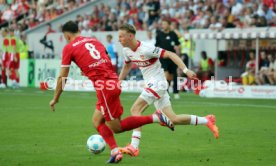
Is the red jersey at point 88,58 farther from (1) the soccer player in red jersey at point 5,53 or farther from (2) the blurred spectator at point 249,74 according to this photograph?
(1) the soccer player in red jersey at point 5,53

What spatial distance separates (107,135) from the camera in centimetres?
1147

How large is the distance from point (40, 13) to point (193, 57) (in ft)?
45.7

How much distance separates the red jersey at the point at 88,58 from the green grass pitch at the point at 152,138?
128 centimetres

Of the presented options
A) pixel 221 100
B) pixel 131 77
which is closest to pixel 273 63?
pixel 221 100

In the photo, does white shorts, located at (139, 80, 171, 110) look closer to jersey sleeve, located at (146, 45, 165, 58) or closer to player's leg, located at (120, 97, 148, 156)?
player's leg, located at (120, 97, 148, 156)

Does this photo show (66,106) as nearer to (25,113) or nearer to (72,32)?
(25,113)

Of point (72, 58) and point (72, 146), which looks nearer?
point (72, 58)

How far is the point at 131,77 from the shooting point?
33.5 meters

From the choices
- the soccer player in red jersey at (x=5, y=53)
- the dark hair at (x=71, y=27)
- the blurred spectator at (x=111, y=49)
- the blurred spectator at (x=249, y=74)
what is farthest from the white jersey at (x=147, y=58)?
the soccer player in red jersey at (x=5, y=53)

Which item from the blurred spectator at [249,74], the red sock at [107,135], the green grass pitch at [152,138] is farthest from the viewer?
the blurred spectator at [249,74]

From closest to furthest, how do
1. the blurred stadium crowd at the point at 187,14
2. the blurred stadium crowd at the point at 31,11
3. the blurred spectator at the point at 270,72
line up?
the blurred spectator at the point at 270,72 → the blurred stadium crowd at the point at 187,14 → the blurred stadium crowd at the point at 31,11

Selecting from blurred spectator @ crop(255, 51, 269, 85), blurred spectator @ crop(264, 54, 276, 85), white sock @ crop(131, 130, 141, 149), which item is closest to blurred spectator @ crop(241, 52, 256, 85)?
blurred spectator @ crop(255, 51, 269, 85)

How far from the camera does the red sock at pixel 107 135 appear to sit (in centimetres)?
1142

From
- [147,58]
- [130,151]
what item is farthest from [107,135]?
[147,58]
